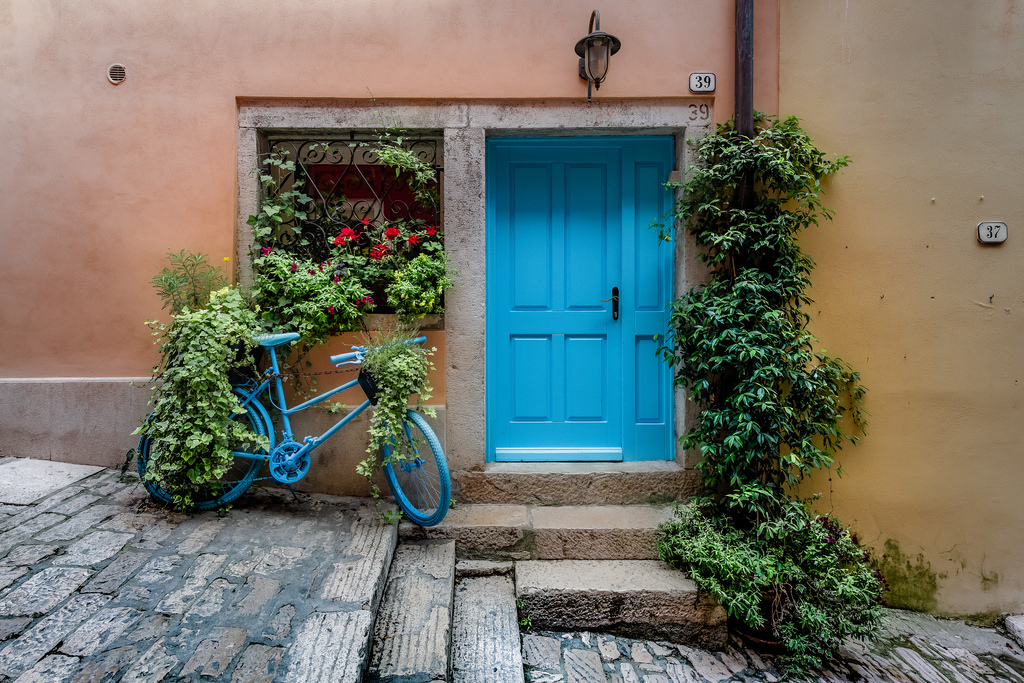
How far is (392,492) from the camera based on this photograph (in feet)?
11.9

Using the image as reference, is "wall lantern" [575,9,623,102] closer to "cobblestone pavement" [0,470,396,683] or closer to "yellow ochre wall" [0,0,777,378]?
"yellow ochre wall" [0,0,777,378]

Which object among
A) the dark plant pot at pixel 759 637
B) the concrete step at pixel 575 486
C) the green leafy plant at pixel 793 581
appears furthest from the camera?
the concrete step at pixel 575 486

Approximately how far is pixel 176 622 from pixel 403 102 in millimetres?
3356

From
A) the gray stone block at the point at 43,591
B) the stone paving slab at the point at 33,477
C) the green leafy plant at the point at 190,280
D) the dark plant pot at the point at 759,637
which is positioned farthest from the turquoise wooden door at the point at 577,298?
the stone paving slab at the point at 33,477

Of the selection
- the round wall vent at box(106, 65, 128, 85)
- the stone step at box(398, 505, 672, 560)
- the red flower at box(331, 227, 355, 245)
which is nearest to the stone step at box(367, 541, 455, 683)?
the stone step at box(398, 505, 672, 560)

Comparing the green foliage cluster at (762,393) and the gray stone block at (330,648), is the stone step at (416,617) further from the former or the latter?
the green foliage cluster at (762,393)

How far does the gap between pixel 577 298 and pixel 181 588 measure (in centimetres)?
299

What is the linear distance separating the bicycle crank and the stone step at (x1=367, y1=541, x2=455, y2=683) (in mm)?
836

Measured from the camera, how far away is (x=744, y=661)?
121 inches

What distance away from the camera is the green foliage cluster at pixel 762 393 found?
3.12 metres

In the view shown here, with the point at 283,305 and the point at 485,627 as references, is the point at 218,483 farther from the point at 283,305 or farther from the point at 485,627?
the point at 485,627

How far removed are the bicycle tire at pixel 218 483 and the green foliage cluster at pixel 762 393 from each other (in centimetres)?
273

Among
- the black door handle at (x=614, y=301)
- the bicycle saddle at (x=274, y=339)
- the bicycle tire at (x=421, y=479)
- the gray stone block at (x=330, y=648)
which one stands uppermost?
the black door handle at (x=614, y=301)

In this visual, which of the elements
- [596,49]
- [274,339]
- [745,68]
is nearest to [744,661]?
[274,339]
